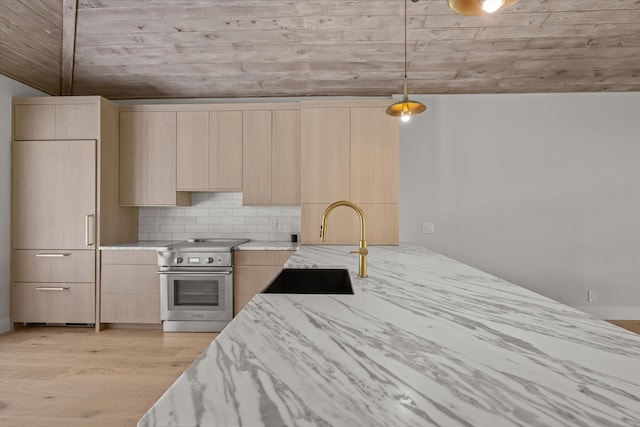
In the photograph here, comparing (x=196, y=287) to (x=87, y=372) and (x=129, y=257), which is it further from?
(x=87, y=372)

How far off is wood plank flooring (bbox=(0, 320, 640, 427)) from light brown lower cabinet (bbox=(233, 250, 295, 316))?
51cm

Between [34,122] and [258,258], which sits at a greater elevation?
[34,122]

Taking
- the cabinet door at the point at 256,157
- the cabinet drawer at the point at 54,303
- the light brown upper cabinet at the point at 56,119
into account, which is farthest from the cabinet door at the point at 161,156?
the cabinet drawer at the point at 54,303

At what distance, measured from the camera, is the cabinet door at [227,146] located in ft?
12.6

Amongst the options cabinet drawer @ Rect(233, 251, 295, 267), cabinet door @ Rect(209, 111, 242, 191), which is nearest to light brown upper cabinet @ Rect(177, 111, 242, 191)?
cabinet door @ Rect(209, 111, 242, 191)

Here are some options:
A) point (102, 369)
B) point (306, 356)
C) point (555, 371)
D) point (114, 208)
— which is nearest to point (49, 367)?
point (102, 369)

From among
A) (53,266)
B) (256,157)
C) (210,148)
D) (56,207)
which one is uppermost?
(210,148)

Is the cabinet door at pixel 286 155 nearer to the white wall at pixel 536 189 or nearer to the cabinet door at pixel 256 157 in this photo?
the cabinet door at pixel 256 157

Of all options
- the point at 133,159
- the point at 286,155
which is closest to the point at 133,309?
the point at 133,159

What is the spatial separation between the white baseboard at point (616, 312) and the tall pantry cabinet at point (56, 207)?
5243 mm

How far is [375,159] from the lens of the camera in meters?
3.61

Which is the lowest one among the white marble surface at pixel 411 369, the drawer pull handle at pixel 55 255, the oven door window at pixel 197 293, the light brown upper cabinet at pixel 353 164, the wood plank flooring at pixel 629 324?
the wood plank flooring at pixel 629 324

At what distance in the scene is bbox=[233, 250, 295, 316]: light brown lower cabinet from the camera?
3.60 metres

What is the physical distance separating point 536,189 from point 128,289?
4.47 m
